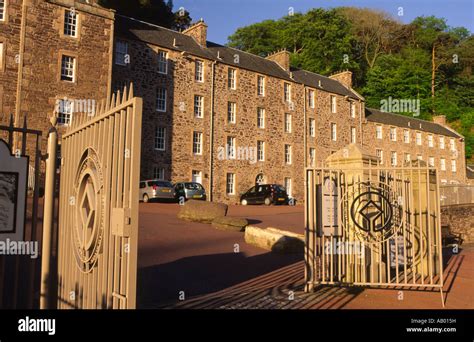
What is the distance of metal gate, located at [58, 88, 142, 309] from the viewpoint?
3.34 m

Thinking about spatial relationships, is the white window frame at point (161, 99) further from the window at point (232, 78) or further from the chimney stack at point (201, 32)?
the chimney stack at point (201, 32)

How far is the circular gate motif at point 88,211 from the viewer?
386cm

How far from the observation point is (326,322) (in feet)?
14.6

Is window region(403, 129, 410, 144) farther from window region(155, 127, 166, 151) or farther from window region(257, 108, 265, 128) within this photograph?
window region(155, 127, 166, 151)

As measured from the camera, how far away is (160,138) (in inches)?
1153

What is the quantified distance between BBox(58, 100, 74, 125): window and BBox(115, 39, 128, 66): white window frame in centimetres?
518

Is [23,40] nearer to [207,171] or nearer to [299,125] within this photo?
[207,171]

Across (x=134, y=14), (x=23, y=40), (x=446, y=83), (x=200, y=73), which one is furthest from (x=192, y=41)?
(x=446, y=83)

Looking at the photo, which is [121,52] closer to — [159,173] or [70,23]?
[70,23]

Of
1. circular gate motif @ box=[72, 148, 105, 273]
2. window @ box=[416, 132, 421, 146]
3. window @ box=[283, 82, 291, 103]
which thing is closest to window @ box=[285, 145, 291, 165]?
window @ box=[283, 82, 291, 103]

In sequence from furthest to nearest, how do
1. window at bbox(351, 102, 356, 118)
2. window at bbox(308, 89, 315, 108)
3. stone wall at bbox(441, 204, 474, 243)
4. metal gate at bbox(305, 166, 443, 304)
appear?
window at bbox(351, 102, 356, 118)
window at bbox(308, 89, 315, 108)
stone wall at bbox(441, 204, 474, 243)
metal gate at bbox(305, 166, 443, 304)

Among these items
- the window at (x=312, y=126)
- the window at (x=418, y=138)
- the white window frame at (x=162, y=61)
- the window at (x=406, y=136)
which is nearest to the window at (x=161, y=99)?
the white window frame at (x=162, y=61)

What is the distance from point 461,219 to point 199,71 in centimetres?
2076

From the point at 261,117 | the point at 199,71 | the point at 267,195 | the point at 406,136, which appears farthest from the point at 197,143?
the point at 406,136
